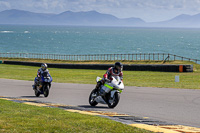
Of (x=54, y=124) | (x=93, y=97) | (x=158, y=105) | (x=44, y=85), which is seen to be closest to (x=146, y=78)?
(x=44, y=85)

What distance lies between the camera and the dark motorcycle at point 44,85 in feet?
59.3

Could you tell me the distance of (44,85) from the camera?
18500 mm

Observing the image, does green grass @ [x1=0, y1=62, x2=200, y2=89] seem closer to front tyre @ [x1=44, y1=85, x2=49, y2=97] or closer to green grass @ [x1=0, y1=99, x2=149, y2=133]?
front tyre @ [x1=44, y1=85, x2=49, y2=97]

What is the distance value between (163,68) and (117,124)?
31.9 metres

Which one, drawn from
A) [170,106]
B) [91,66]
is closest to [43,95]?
[170,106]

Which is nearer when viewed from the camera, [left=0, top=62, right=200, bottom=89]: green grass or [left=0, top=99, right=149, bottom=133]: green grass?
[left=0, top=99, right=149, bottom=133]: green grass

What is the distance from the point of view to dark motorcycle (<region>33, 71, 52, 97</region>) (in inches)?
711

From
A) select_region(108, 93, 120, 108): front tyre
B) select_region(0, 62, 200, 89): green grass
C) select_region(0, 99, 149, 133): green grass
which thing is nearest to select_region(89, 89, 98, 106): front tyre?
select_region(108, 93, 120, 108): front tyre

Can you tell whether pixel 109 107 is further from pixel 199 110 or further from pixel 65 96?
pixel 65 96

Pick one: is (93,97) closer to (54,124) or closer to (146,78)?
(54,124)

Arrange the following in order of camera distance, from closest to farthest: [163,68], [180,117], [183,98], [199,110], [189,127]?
[189,127], [180,117], [199,110], [183,98], [163,68]

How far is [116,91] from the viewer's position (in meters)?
13.2

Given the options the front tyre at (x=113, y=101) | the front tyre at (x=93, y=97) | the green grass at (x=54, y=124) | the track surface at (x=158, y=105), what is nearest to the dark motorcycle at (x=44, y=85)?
the track surface at (x=158, y=105)

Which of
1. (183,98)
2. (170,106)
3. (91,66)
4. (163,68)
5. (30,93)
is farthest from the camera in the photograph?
(91,66)
